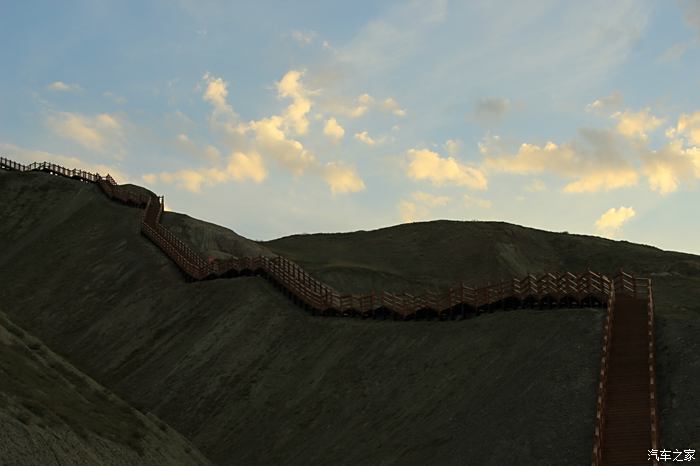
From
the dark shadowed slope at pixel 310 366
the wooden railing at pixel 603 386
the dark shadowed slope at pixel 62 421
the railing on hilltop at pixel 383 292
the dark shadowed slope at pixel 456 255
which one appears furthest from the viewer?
the dark shadowed slope at pixel 456 255

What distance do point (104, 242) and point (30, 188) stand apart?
25.3m

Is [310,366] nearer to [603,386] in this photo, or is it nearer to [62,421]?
[603,386]

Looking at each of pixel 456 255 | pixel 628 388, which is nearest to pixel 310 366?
pixel 628 388

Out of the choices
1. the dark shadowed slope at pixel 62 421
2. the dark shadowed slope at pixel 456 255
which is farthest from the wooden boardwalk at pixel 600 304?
the dark shadowed slope at pixel 456 255

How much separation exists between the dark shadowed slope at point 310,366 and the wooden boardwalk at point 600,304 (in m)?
0.66

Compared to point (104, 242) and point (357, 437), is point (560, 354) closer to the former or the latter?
point (357, 437)

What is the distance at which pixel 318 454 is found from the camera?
26.4m

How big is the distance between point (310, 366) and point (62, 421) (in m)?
18.0

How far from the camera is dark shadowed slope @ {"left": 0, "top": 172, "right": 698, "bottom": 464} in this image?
75.8 ft

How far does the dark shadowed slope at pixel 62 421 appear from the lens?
53.3 ft

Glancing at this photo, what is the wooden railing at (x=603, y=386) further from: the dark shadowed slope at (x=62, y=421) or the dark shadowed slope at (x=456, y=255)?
the dark shadowed slope at (x=456, y=255)

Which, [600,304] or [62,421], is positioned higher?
[600,304]

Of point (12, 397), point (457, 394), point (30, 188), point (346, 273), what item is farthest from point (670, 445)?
point (30, 188)

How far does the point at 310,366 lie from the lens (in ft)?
116
